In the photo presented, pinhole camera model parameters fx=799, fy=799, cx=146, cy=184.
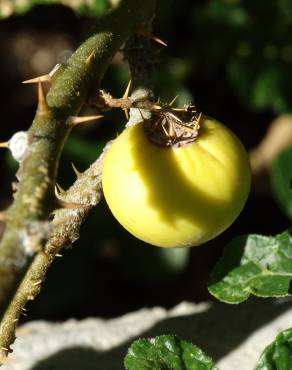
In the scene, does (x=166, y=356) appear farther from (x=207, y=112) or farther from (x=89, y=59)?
(x=207, y=112)

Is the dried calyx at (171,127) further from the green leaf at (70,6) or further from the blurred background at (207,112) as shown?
the blurred background at (207,112)

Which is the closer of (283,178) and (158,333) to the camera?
(158,333)

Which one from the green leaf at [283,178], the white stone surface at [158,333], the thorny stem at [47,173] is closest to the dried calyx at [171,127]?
the thorny stem at [47,173]

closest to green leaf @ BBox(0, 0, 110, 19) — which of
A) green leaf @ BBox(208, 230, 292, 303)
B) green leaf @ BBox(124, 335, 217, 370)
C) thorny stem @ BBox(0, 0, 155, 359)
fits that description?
→ thorny stem @ BBox(0, 0, 155, 359)

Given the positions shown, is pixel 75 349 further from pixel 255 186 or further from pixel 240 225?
pixel 255 186

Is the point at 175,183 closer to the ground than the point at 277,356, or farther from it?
farther from it

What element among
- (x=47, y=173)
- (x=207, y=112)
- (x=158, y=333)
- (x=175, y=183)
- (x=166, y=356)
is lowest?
(x=207, y=112)

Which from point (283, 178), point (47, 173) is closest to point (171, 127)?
point (47, 173)
